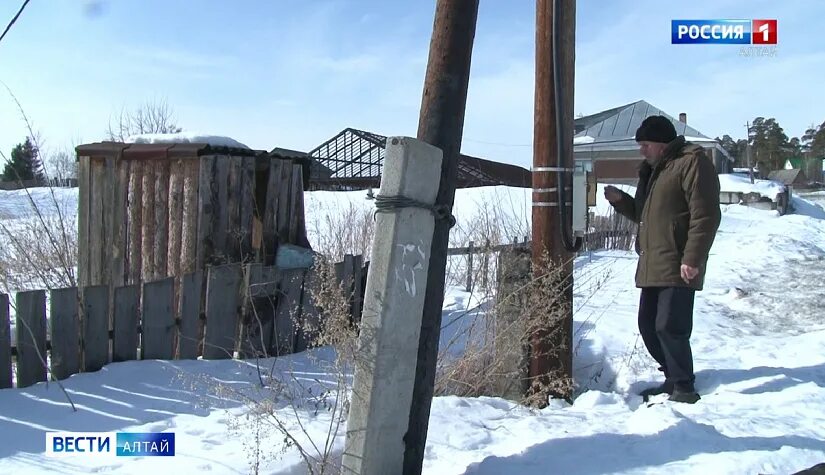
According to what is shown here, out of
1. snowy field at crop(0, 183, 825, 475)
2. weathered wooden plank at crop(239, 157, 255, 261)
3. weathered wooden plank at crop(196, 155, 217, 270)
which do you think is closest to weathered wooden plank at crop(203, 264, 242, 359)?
snowy field at crop(0, 183, 825, 475)

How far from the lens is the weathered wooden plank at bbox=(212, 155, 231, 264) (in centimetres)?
664

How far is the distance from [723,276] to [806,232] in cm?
1072

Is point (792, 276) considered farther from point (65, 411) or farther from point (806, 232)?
point (65, 411)

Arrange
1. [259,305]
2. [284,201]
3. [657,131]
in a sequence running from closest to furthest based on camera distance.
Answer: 1. [657,131]
2. [259,305]
3. [284,201]

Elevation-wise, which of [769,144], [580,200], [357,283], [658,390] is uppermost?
[769,144]

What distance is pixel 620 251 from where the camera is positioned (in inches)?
592

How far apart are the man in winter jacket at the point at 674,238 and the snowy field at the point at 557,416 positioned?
1.30 ft

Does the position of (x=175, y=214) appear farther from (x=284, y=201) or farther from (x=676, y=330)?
(x=676, y=330)

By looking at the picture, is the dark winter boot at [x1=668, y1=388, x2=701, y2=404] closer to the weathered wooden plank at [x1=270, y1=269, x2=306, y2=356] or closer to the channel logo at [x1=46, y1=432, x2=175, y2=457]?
the channel logo at [x1=46, y1=432, x2=175, y2=457]

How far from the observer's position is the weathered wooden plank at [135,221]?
268 inches

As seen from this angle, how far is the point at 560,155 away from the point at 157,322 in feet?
11.0

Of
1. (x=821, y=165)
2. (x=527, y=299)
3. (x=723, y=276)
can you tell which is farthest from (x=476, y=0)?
(x=821, y=165)

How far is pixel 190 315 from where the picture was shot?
568cm

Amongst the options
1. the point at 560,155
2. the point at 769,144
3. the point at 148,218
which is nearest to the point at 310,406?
the point at 560,155
